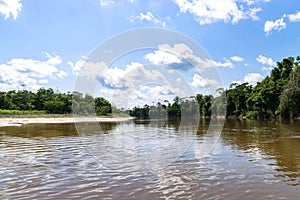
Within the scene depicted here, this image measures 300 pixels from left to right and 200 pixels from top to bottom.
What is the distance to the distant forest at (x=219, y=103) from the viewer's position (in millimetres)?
59219

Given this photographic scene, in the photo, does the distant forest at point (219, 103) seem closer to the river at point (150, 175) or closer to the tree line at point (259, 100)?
the tree line at point (259, 100)

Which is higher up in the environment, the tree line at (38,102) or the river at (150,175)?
the tree line at (38,102)

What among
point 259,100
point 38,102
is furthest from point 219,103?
point 38,102

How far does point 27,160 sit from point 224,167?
798cm

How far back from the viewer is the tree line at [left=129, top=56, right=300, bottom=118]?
58.8 metres

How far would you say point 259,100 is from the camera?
241ft

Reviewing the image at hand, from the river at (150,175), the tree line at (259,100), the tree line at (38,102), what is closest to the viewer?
the river at (150,175)

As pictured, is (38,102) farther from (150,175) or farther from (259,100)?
(150,175)

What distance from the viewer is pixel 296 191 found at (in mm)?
7375

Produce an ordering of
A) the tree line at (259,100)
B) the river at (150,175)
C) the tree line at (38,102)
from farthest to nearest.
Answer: the tree line at (38,102), the tree line at (259,100), the river at (150,175)

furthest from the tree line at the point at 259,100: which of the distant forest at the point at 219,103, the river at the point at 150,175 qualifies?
the river at the point at 150,175

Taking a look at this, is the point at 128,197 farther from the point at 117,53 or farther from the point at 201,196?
the point at 117,53

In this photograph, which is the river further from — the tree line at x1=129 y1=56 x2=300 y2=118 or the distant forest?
the distant forest

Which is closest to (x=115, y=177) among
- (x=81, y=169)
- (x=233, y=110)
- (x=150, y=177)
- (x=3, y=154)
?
(x=150, y=177)
